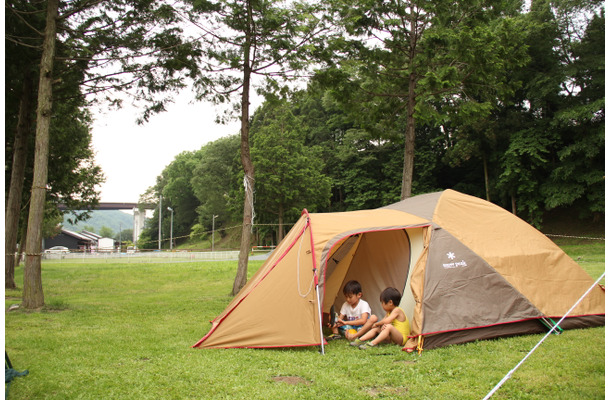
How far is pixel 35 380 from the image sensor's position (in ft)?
15.1

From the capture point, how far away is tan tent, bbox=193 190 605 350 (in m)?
5.73

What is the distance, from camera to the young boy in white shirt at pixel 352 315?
612cm

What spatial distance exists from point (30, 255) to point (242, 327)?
18.2 ft

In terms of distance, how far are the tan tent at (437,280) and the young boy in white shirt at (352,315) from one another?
0.36 metres

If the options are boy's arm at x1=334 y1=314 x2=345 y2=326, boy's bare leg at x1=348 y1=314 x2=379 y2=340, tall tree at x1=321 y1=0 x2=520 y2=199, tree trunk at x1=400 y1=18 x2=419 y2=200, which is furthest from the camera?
tree trunk at x1=400 y1=18 x2=419 y2=200

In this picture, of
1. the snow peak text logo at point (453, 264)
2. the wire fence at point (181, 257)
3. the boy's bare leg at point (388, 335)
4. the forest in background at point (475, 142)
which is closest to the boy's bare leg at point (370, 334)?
the boy's bare leg at point (388, 335)

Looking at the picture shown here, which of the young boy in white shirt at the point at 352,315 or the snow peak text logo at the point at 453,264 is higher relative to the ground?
the snow peak text logo at the point at 453,264

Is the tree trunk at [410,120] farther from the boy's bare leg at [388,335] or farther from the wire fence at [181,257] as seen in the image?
the wire fence at [181,257]

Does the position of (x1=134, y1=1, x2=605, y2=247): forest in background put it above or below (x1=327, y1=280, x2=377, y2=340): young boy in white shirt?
above

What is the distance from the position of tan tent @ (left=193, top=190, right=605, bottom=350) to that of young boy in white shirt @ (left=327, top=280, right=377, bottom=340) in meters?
0.36

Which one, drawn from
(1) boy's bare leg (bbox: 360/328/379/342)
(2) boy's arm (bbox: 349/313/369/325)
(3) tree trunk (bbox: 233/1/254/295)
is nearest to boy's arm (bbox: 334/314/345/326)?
(2) boy's arm (bbox: 349/313/369/325)

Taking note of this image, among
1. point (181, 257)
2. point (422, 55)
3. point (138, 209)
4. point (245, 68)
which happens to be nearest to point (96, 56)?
point (245, 68)

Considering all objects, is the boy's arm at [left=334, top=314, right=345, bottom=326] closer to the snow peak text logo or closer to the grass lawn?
the grass lawn

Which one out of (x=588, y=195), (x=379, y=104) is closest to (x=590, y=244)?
(x=588, y=195)
